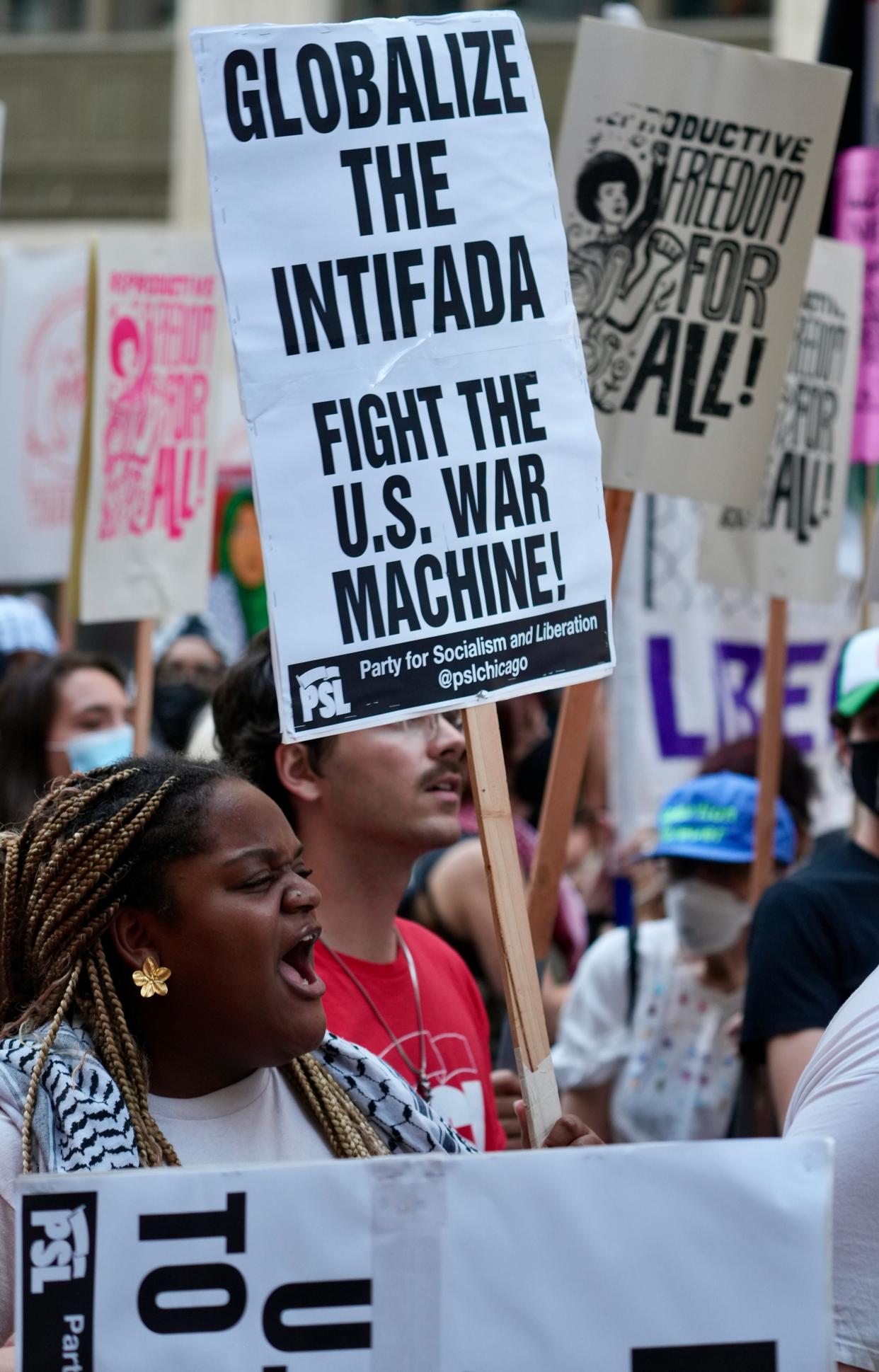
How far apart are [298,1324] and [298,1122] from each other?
53cm

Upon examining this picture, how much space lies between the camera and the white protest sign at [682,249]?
3.33m

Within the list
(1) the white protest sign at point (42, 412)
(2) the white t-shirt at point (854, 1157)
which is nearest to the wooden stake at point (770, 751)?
(2) the white t-shirt at point (854, 1157)

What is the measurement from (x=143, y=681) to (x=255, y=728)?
122 centimetres

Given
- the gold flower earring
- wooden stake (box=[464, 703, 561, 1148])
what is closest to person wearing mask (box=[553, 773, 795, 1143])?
wooden stake (box=[464, 703, 561, 1148])

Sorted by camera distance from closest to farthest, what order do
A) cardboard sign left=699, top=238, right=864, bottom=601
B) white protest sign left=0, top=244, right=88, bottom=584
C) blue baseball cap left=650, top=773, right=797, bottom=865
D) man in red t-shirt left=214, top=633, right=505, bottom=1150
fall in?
man in red t-shirt left=214, top=633, right=505, bottom=1150
blue baseball cap left=650, top=773, right=797, bottom=865
cardboard sign left=699, top=238, right=864, bottom=601
white protest sign left=0, top=244, right=88, bottom=584

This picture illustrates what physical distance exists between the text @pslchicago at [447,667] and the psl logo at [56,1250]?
721mm

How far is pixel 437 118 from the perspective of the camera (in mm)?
2359

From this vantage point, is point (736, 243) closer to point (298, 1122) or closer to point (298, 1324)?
point (298, 1122)

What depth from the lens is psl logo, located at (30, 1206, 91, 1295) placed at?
64.7 inches

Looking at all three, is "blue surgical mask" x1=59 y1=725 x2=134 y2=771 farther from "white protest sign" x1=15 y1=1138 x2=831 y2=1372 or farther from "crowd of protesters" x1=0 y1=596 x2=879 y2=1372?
"white protest sign" x1=15 y1=1138 x2=831 y2=1372

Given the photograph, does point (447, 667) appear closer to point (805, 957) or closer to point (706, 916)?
point (805, 957)

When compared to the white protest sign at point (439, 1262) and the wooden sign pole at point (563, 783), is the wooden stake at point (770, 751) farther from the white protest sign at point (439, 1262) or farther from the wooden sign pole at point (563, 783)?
the white protest sign at point (439, 1262)

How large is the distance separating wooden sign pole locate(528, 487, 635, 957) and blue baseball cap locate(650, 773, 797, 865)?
104 cm

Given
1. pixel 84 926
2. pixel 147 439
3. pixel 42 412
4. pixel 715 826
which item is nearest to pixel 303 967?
pixel 84 926
